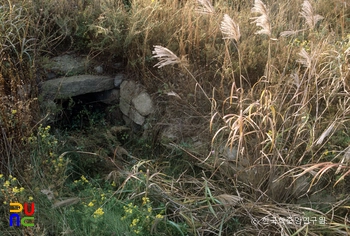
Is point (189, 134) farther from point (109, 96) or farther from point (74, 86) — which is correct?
point (74, 86)

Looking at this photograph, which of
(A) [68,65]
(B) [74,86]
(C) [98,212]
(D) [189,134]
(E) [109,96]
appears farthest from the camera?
(E) [109,96]

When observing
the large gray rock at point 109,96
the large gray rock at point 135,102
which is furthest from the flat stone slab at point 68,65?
the large gray rock at point 135,102

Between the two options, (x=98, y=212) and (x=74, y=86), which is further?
(x=74, y=86)

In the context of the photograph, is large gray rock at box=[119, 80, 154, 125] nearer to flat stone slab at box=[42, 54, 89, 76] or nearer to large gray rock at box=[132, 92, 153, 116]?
large gray rock at box=[132, 92, 153, 116]

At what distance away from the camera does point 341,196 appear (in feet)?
10.9

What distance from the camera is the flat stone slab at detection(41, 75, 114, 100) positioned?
4.25m

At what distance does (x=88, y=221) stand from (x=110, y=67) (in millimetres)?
1993

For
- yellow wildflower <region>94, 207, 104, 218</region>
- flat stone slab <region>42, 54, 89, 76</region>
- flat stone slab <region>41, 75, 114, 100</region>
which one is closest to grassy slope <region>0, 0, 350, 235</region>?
yellow wildflower <region>94, 207, 104, 218</region>

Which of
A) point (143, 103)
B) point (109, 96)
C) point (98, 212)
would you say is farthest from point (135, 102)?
point (98, 212)

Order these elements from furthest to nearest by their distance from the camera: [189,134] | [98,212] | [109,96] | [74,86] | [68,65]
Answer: [109,96] → [68,65] → [74,86] → [189,134] → [98,212]

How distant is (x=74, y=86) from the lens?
4363 millimetres

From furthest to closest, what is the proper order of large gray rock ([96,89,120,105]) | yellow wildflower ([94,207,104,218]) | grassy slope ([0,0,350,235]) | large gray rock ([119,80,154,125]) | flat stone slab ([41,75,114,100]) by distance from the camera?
large gray rock ([96,89,120,105]), large gray rock ([119,80,154,125]), flat stone slab ([41,75,114,100]), grassy slope ([0,0,350,235]), yellow wildflower ([94,207,104,218])

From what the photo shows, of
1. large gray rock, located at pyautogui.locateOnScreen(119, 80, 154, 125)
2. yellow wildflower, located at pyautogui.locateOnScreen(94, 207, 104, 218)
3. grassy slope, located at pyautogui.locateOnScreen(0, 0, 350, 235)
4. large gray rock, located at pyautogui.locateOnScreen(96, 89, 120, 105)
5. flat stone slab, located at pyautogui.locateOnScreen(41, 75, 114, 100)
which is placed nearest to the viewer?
yellow wildflower, located at pyautogui.locateOnScreen(94, 207, 104, 218)

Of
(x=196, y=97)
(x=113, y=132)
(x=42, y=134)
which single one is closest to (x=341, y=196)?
(x=196, y=97)
